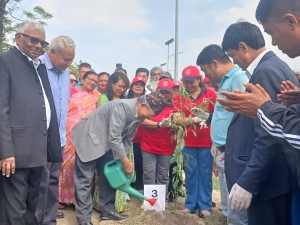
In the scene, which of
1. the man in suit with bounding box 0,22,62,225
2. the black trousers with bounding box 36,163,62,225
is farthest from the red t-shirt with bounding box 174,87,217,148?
the man in suit with bounding box 0,22,62,225

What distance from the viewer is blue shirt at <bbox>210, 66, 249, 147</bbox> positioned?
283cm

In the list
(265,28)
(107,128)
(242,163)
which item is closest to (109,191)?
(107,128)

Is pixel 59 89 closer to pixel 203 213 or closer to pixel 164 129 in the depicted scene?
pixel 164 129

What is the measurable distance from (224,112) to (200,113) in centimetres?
95

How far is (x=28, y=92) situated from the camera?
2.52 metres

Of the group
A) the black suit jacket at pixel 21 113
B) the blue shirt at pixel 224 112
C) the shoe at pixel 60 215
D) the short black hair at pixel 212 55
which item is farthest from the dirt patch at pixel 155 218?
the short black hair at pixel 212 55

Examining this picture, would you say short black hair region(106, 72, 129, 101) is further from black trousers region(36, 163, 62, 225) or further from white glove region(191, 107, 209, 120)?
black trousers region(36, 163, 62, 225)

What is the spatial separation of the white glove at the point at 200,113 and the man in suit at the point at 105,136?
587mm

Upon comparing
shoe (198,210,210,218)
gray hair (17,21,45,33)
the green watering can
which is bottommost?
shoe (198,210,210,218)

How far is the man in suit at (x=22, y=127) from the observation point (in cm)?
237

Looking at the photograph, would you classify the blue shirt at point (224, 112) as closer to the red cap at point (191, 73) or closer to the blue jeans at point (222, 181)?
the blue jeans at point (222, 181)

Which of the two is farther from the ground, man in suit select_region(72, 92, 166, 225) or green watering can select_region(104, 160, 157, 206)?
man in suit select_region(72, 92, 166, 225)

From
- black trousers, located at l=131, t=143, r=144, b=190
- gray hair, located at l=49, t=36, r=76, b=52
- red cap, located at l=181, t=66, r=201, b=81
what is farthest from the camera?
black trousers, located at l=131, t=143, r=144, b=190

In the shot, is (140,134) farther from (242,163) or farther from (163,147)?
(242,163)
